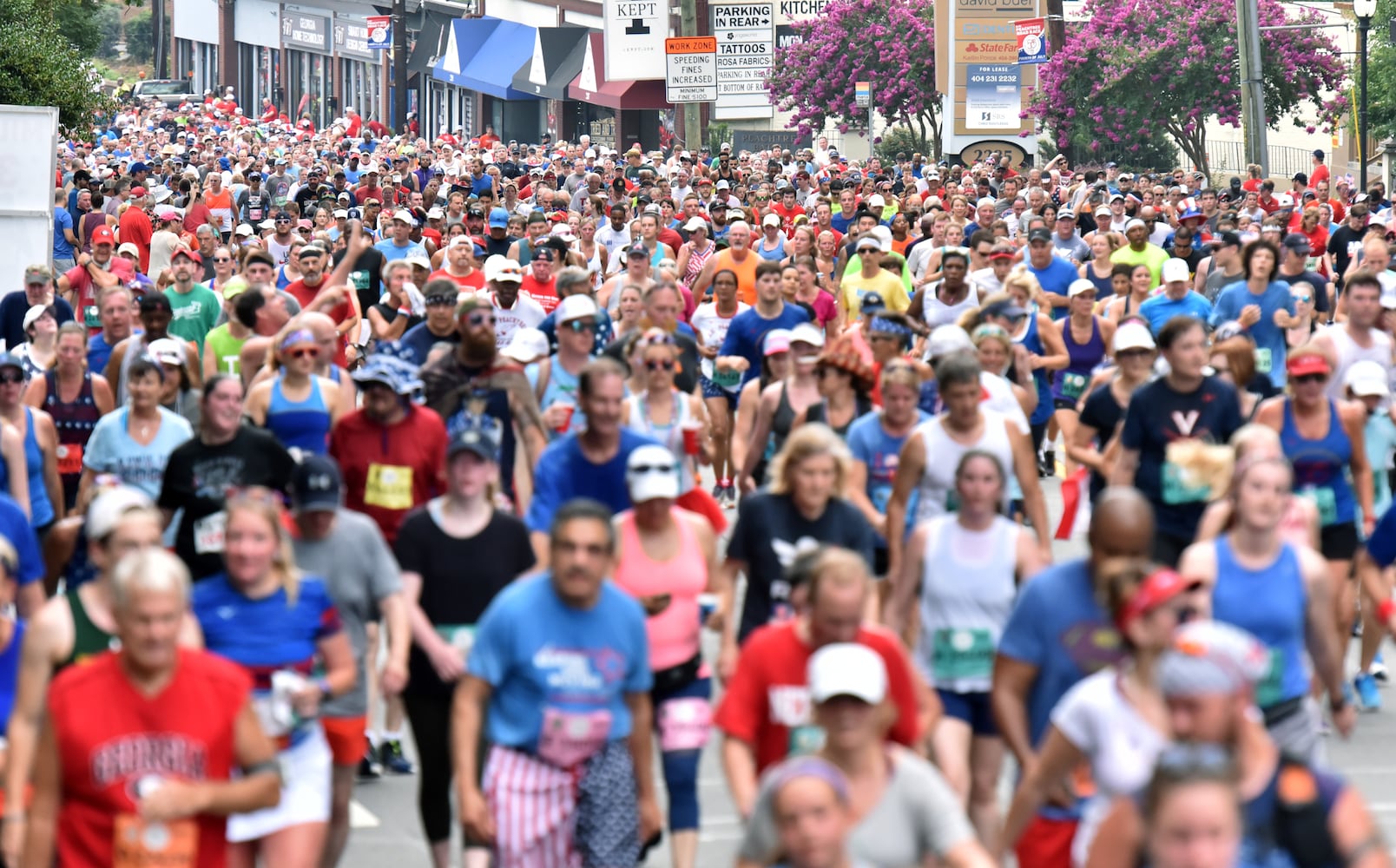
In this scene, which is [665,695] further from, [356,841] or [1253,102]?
[1253,102]

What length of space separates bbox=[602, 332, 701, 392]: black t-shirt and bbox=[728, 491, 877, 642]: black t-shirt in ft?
12.9

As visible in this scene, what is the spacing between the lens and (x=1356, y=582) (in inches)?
405

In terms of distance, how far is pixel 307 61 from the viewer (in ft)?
347

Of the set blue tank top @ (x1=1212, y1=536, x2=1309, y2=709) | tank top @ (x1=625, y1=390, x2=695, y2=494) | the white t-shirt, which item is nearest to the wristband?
blue tank top @ (x1=1212, y1=536, x2=1309, y2=709)

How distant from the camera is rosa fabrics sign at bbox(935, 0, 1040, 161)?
4400 centimetres

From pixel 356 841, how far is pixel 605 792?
7.12ft

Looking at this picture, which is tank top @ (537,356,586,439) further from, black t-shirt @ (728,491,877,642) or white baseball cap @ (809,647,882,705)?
white baseball cap @ (809,647,882,705)

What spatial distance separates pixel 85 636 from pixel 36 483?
11.3 feet

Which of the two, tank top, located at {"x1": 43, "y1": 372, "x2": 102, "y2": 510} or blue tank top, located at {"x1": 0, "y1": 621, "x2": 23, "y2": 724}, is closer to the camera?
blue tank top, located at {"x1": 0, "y1": 621, "x2": 23, "y2": 724}

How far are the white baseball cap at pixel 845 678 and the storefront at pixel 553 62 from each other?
67.4 meters

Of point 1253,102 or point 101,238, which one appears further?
point 1253,102

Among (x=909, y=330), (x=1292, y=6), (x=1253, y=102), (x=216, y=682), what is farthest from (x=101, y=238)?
(x=1292, y=6)

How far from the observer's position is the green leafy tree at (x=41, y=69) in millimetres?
27812

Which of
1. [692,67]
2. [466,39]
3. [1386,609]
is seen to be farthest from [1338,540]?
[466,39]
